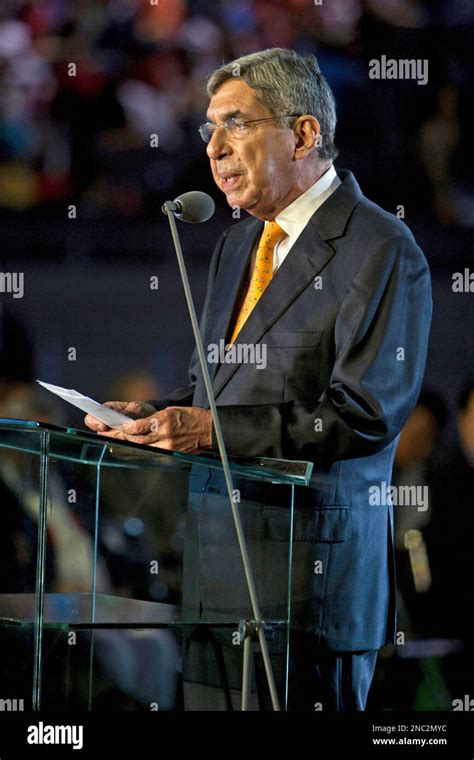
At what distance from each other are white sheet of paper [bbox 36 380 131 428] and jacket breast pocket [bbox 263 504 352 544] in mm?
291

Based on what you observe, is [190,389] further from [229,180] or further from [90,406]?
[90,406]

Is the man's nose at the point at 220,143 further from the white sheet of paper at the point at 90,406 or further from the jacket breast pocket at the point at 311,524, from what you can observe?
the jacket breast pocket at the point at 311,524

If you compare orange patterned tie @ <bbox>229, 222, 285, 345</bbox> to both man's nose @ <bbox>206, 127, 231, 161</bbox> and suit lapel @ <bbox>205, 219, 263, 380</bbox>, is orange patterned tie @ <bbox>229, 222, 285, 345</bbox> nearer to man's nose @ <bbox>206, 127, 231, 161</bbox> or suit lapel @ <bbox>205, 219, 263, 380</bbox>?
suit lapel @ <bbox>205, 219, 263, 380</bbox>

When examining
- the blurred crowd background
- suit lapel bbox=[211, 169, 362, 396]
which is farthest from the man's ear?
the blurred crowd background

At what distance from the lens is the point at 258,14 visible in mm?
3170

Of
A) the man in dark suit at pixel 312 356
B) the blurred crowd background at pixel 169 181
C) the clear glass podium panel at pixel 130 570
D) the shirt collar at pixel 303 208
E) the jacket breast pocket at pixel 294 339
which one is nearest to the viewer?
the clear glass podium panel at pixel 130 570

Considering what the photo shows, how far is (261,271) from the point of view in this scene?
7.41 ft

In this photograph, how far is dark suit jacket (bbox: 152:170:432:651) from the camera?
6.19 ft

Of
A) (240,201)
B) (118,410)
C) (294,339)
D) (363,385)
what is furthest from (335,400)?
(240,201)

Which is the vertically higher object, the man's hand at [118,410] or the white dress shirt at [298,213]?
the white dress shirt at [298,213]

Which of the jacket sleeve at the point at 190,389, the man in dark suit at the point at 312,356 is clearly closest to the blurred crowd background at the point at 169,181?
the jacket sleeve at the point at 190,389

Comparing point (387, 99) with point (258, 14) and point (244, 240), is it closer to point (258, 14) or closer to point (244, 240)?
point (258, 14)

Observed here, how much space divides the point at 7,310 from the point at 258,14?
3.47ft

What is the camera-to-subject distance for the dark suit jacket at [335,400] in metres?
1.89
